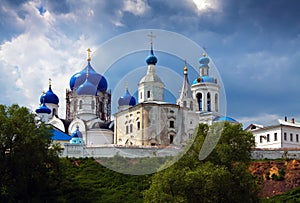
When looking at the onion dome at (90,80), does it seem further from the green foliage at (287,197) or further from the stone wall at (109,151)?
the green foliage at (287,197)

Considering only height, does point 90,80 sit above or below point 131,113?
above

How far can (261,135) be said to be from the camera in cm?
4853

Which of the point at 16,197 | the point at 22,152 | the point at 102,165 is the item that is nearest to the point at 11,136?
the point at 22,152

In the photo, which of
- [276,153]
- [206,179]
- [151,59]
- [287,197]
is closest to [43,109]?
[276,153]

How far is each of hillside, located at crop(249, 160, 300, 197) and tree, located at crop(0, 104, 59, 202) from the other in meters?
13.0

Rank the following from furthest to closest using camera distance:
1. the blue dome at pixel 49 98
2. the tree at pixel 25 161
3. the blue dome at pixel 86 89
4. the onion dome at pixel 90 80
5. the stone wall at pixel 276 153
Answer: the blue dome at pixel 49 98, the onion dome at pixel 90 80, the blue dome at pixel 86 89, the stone wall at pixel 276 153, the tree at pixel 25 161

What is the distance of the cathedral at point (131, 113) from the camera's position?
3819cm

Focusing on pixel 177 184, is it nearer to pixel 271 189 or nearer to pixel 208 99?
pixel 271 189

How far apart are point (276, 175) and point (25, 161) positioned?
16494 mm

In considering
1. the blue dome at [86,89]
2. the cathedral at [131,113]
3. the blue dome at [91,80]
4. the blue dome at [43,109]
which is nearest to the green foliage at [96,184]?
the cathedral at [131,113]

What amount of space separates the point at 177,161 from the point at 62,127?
3264cm

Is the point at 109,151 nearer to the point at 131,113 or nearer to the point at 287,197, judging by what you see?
the point at 131,113

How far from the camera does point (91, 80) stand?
54.9 m

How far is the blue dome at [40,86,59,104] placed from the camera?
5906 cm
